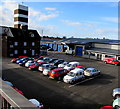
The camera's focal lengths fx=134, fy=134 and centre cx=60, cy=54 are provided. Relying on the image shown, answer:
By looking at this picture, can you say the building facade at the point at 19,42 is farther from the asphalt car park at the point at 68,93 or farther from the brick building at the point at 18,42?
the asphalt car park at the point at 68,93

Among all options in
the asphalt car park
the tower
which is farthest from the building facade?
the asphalt car park

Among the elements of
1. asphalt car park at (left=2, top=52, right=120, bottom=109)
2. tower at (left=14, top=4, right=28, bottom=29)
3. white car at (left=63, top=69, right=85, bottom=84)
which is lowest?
asphalt car park at (left=2, top=52, right=120, bottom=109)

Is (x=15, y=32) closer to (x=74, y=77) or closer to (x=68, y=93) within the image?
(x=74, y=77)

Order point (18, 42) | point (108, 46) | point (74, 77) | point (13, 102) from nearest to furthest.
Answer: point (13, 102) → point (74, 77) → point (18, 42) → point (108, 46)

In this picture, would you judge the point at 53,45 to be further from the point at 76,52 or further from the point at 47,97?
the point at 47,97

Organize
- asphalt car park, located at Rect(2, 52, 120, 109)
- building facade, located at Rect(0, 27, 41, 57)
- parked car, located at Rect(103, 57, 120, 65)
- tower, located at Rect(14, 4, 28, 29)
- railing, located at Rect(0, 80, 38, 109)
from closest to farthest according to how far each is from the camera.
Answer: railing, located at Rect(0, 80, 38, 109), asphalt car park, located at Rect(2, 52, 120, 109), parked car, located at Rect(103, 57, 120, 65), building facade, located at Rect(0, 27, 41, 57), tower, located at Rect(14, 4, 28, 29)

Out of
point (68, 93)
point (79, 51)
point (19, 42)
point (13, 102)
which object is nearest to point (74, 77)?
point (68, 93)

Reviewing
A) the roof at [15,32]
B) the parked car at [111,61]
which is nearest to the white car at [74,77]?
the parked car at [111,61]

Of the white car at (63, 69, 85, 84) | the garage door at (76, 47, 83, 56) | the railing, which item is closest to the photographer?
the railing

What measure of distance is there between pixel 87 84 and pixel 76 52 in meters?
27.3

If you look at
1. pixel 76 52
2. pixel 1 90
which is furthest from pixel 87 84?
pixel 76 52

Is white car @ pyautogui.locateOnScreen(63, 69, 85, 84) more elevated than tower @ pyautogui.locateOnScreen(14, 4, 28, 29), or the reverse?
tower @ pyautogui.locateOnScreen(14, 4, 28, 29)

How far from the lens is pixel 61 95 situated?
13.0 m

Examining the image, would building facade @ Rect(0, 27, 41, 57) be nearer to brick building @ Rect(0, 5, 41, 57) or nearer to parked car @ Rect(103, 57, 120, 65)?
brick building @ Rect(0, 5, 41, 57)
